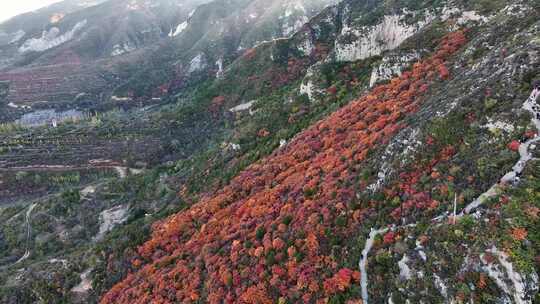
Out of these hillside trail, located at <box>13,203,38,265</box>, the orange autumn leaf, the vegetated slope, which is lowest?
hillside trail, located at <box>13,203,38,265</box>

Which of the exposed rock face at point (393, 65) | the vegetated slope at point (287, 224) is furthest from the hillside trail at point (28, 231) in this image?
the exposed rock face at point (393, 65)

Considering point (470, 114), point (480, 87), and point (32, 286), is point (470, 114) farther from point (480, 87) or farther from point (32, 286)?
point (32, 286)

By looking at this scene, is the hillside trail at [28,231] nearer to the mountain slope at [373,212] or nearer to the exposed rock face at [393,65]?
the mountain slope at [373,212]

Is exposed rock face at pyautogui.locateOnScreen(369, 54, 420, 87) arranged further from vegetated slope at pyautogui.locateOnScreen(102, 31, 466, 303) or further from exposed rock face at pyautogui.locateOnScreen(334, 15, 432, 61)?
exposed rock face at pyautogui.locateOnScreen(334, 15, 432, 61)

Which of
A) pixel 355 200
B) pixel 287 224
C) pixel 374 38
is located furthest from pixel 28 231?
pixel 374 38

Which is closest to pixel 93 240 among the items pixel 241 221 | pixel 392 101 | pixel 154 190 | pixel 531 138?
pixel 154 190

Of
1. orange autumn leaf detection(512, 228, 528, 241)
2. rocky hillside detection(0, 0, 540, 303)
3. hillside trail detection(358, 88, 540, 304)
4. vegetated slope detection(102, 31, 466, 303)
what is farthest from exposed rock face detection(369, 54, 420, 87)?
orange autumn leaf detection(512, 228, 528, 241)
